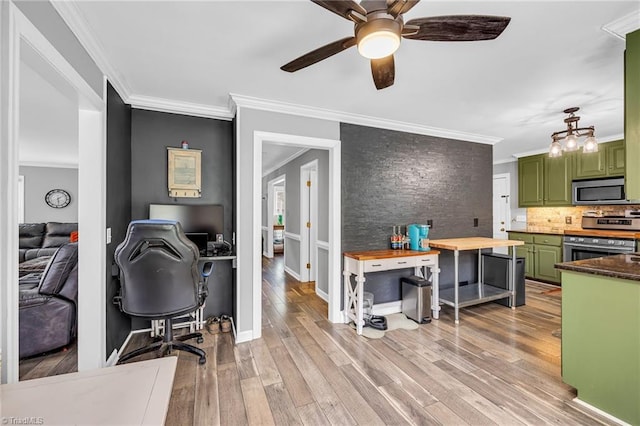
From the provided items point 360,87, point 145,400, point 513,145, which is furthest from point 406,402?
point 513,145

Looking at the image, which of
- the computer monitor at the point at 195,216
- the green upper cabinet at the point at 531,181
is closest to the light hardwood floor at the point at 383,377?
the computer monitor at the point at 195,216

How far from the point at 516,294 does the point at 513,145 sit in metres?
2.54

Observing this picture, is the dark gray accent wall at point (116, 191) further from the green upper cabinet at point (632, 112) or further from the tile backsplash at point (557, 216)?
the tile backsplash at point (557, 216)

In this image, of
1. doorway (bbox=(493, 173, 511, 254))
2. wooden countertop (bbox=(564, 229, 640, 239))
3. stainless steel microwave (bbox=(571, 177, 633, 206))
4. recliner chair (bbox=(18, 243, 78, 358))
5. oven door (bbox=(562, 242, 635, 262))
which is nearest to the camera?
recliner chair (bbox=(18, 243, 78, 358))

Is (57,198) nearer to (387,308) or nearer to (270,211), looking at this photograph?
(270,211)

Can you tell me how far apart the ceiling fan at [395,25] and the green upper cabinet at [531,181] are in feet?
16.3

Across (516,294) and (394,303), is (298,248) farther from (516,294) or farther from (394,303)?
(516,294)

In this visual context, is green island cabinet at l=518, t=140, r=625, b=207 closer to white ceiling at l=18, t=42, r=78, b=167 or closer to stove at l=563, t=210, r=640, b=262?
stove at l=563, t=210, r=640, b=262

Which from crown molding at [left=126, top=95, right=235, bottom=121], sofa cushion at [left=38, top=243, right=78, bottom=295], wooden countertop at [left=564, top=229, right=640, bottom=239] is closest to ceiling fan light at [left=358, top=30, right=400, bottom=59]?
crown molding at [left=126, top=95, right=235, bottom=121]

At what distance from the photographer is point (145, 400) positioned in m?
0.79

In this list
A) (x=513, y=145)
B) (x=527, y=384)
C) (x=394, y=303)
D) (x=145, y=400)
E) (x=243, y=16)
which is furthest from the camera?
(x=513, y=145)

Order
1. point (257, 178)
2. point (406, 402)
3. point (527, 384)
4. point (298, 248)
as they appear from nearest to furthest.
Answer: point (406, 402)
point (527, 384)
point (257, 178)
point (298, 248)

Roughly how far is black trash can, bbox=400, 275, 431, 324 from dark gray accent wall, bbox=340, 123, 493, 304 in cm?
24

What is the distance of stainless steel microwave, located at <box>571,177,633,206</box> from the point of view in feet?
13.8
